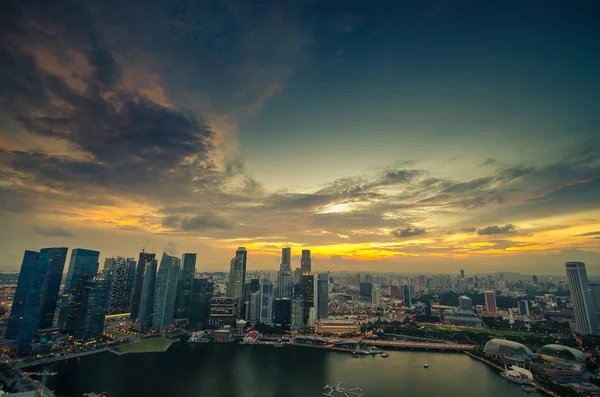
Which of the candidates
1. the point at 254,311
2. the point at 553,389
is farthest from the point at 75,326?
the point at 553,389

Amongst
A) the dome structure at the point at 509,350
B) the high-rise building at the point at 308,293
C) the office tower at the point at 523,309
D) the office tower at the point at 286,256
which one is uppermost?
the office tower at the point at 286,256

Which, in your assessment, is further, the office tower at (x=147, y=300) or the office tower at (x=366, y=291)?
the office tower at (x=366, y=291)

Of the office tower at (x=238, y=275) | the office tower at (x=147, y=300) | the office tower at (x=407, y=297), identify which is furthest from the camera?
the office tower at (x=407, y=297)

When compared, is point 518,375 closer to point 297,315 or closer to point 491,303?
point 297,315

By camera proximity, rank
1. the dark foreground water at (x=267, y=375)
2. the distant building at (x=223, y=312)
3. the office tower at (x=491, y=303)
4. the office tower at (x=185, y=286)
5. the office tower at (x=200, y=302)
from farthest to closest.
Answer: the office tower at (x=491, y=303) → the office tower at (x=185, y=286) → the office tower at (x=200, y=302) → the distant building at (x=223, y=312) → the dark foreground water at (x=267, y=375)

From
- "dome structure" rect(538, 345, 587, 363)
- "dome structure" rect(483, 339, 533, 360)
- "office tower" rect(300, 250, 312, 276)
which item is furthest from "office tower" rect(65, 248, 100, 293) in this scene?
"dome structure" rect(538, 345, 587, 363)

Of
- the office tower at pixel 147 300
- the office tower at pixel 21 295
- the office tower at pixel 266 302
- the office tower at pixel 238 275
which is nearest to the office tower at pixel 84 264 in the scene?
the office tower at pixel 147 300

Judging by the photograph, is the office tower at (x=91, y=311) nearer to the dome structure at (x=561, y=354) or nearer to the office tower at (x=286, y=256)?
the dome structure at (x=561, y=354)

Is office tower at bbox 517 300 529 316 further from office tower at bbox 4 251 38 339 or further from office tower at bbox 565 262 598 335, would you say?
office tower at bbox 4 251 38 339
